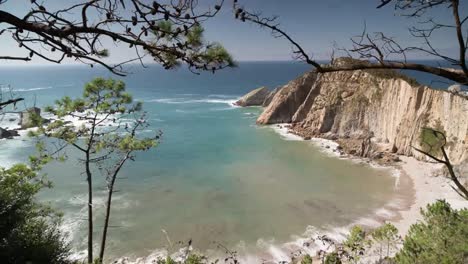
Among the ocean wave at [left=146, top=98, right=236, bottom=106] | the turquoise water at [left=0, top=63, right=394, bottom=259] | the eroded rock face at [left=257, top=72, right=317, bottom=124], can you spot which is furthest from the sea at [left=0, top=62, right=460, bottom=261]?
the ocean wave at [left=146, top=98, right=236, bottom=106]

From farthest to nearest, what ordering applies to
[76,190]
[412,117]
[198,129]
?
[198,129] < [412,117] < [76,190]

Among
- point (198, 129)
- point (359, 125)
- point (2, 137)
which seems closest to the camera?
point (359, 125)

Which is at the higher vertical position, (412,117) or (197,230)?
(412,117)

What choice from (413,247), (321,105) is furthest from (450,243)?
(321,105)

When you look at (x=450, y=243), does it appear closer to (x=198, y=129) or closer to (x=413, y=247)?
(x=413, y=247)

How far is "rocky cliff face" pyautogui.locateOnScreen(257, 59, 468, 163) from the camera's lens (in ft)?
78.6

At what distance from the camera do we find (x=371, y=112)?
3328 centimetres

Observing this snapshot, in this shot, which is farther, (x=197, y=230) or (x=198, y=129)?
(x=198, y=129)

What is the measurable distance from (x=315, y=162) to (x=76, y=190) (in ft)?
62.5

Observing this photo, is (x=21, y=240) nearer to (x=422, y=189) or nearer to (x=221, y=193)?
(x=221, y=193)

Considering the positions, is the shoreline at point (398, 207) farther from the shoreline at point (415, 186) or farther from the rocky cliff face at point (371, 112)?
the rocky cliff face at point (371, 112)

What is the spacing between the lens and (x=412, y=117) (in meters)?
27.5

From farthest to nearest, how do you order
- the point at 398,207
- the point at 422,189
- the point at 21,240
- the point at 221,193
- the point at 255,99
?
1. the point at 255,99
2. the point at 221,193
3. the point at 422,189
4. the point at 398,207
5. the point at 21,240

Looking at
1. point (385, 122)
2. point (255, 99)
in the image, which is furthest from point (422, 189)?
point (255, 99)
